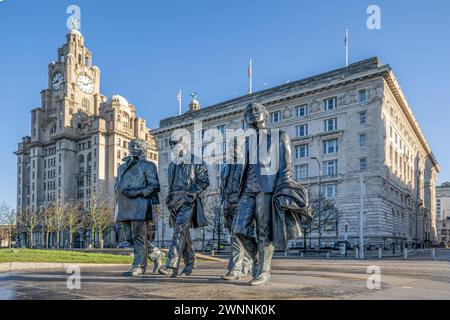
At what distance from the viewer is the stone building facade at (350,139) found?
176 feet

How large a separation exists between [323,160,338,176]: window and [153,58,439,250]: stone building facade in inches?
2.6

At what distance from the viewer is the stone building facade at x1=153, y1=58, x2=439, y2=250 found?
176 feet

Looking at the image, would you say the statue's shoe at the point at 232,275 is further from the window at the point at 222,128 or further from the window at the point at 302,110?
the window at the point at 222,128

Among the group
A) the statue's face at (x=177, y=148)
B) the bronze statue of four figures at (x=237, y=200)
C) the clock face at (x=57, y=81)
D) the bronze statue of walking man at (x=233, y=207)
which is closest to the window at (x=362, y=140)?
the bronze statue of four figures at (x=237, y=200)

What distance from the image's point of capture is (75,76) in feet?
347

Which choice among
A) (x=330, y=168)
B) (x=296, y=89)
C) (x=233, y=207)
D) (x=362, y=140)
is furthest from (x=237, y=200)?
(x=296, y=89)

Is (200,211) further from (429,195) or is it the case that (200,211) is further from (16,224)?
(429,195)

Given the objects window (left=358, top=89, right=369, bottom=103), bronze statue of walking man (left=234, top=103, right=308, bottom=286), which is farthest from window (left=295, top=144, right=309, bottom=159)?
bronze statue of walking man (left=234, top=103, right=308, bottom=286)

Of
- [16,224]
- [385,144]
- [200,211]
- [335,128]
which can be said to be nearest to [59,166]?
[16,224]

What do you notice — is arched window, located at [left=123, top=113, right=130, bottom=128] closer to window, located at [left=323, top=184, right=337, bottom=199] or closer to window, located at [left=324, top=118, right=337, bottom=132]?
window, located at [left=324, top=118, right=337, bottom=132]

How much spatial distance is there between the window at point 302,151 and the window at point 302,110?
175 inches

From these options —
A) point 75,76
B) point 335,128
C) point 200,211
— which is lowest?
point 200,211

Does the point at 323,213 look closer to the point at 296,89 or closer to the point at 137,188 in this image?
the point at 296,89

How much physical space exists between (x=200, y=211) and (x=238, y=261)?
4.57 ft
